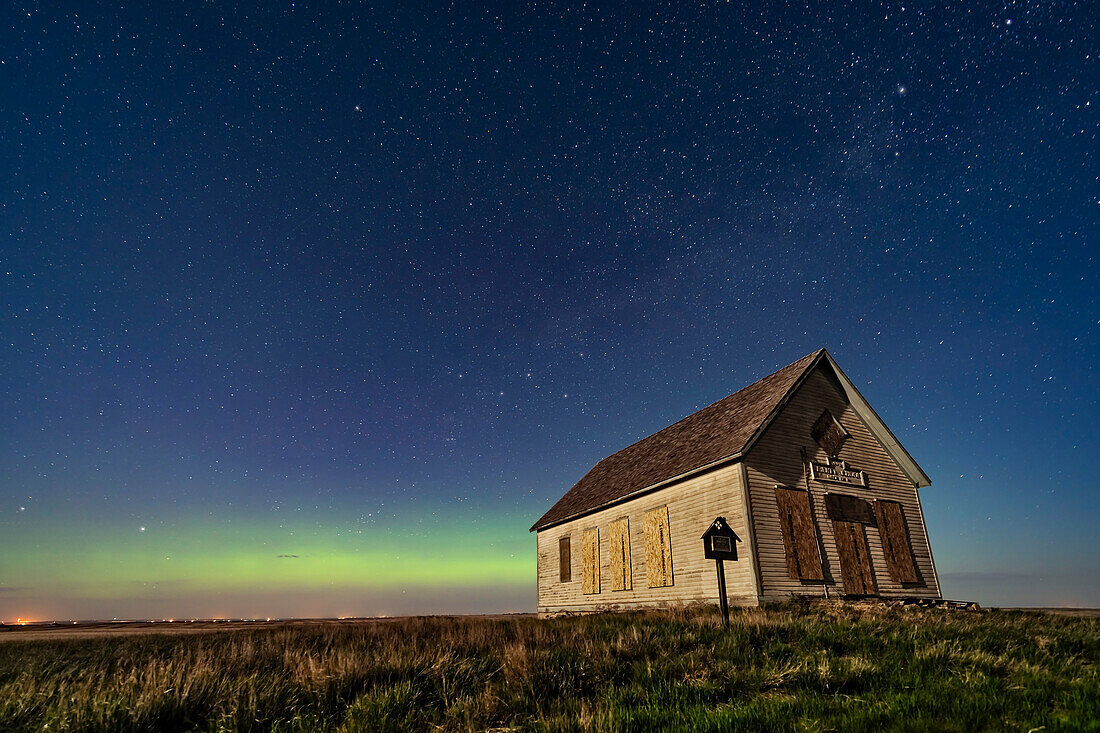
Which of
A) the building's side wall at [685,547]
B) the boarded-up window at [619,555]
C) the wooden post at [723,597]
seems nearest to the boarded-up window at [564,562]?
the building's side wall at [685,547]

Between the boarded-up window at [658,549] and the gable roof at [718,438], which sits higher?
the gable roof at [718,438]

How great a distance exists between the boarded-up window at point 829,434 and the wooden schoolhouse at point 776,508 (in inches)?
1.8

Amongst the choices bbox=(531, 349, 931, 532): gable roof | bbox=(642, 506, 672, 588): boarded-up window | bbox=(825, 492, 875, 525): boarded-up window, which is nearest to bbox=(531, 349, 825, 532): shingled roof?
bbox=(531, 349, 931, 532): gable roof

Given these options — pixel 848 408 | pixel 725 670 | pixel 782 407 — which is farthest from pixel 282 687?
pixel 848 408

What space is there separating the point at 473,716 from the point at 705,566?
13543mm

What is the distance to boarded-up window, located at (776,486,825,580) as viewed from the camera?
16.4m

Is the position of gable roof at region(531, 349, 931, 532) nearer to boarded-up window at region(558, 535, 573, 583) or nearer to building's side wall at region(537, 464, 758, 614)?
building's side wall at region(537, 464, 758, 614)

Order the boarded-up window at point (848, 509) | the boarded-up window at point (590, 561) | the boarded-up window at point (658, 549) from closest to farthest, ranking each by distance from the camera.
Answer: the boarded-up window at point (848, 509), the boarded-up window at point (658, 549), the boarded-up window at point (590, 561)

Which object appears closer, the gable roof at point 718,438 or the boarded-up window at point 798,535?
the boarded-up window at point 798,535

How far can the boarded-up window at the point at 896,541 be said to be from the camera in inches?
720

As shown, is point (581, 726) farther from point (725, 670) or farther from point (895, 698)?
point (895, 698)

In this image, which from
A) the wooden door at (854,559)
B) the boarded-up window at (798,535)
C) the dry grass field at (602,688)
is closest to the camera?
the dry grass field at (602,688)

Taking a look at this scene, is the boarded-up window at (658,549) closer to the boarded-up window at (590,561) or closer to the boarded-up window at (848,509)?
the boarded-up window at (590,561)

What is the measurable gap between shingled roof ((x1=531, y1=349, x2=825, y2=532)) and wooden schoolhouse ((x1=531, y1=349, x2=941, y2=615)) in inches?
3.3
